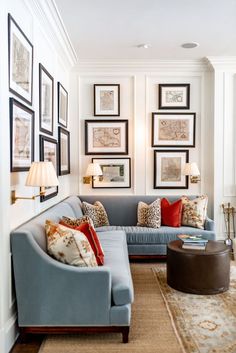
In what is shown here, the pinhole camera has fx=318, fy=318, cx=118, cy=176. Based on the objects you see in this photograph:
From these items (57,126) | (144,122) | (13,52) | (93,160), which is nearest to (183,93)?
(144,122)

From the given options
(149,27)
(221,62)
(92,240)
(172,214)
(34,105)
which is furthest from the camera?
(221,62)

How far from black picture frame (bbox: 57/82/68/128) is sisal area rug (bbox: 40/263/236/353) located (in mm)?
2507

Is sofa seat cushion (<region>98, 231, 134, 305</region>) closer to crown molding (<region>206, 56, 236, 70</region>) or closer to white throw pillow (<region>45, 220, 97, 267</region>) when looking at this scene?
white throw pillow (<region>45, 220, 97, 267</region>)

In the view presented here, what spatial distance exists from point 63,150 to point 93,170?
1.88ft

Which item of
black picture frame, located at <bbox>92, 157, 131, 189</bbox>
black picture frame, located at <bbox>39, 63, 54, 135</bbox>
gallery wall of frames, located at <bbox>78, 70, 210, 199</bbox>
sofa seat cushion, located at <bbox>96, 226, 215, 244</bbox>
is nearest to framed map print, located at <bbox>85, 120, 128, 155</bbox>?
gallery wall of frames, located at <bbox>78, 70, 210, 199</bbox>

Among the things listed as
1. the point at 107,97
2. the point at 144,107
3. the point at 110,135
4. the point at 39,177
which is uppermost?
the point at 107,97

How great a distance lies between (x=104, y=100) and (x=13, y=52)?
113 inches

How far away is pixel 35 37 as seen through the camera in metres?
3.21

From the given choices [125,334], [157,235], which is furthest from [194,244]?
[125,334]

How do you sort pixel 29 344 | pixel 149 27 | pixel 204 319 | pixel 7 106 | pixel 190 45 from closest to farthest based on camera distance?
pixel 7 106 → pixel 29 344 → pixel 204 319 → pixel 149 27 → pixel 190 45

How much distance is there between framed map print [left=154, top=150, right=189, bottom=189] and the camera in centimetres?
529

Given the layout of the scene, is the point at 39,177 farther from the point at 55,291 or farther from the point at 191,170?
the point at 191,170

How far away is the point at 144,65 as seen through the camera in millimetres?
5219

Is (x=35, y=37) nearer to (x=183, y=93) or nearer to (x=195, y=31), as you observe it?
(x=195, y=31)
